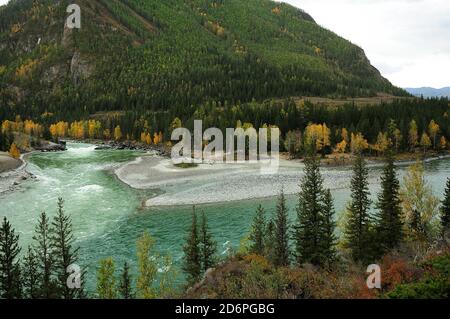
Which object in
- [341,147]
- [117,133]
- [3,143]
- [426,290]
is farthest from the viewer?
[117,133]

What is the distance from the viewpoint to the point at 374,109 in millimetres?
151375

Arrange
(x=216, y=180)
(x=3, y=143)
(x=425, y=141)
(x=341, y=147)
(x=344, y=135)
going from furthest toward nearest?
(x=3, y=143) < (x=344, y=135) < (x=425, y=141) < (x=341, y=147) < (x=216, y=180)

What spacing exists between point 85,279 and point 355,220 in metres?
26.5

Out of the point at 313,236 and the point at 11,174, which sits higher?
the point at 11,174

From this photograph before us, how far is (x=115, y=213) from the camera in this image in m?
62.3

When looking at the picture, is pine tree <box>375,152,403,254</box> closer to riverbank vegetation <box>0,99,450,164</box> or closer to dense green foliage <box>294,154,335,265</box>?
dense green foliage <box>294,154,335,265</box>

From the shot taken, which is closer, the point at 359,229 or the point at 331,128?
the point at 359,229

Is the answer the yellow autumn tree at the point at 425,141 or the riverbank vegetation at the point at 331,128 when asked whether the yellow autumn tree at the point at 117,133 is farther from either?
the yellow autumn tree at the point at 425,141

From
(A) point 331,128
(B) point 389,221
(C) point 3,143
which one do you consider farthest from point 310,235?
(C) point 3,143

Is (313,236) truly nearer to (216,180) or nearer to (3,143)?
(216,180)

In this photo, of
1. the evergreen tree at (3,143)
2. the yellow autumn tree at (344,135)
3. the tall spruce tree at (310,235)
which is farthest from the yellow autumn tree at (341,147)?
the evergreen tree at (3,143)

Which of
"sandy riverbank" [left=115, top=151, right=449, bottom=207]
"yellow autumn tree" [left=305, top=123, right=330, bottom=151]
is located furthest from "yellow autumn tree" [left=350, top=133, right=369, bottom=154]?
"sandy riverbank" [left=115, top=151, right=449, bottom=207]

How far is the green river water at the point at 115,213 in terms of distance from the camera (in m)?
47.4
